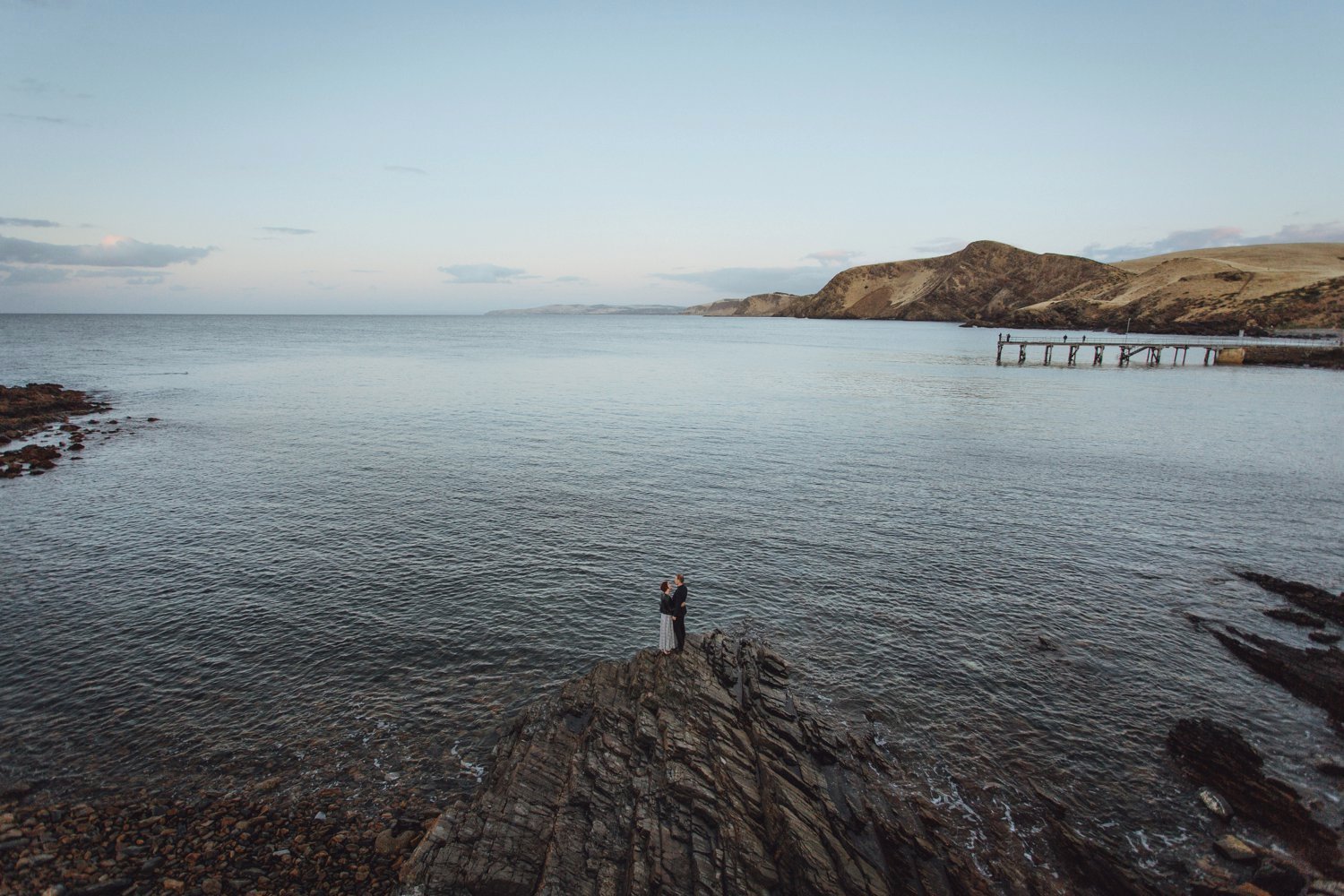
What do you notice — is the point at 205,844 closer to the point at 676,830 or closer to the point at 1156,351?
the point at 676,830

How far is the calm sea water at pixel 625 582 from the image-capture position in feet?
56.5

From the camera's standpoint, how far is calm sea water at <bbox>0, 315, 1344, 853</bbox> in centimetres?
1722

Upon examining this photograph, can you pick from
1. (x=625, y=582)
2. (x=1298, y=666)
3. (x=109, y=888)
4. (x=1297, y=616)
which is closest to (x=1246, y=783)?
(x=1298, y=666)

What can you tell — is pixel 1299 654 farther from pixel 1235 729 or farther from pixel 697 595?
pixel 697 595

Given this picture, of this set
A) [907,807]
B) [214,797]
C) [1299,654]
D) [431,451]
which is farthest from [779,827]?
[431,451]

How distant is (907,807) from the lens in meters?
14.6

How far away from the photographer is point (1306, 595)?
25094 millimetres

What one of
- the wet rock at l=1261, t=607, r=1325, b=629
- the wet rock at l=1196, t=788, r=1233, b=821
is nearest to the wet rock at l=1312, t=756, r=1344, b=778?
the wet rock at l=1196, t=788, r=1233, b=821

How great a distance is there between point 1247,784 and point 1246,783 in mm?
25

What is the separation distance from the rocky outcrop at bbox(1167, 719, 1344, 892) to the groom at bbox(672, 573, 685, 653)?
44.9 ft

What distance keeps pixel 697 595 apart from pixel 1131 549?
2141 centimetres

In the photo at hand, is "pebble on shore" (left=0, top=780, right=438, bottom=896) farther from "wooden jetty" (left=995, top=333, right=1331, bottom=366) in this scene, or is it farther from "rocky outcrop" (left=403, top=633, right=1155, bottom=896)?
"wooden jetty" (left=995, top=333, right=1331, bottom=366)

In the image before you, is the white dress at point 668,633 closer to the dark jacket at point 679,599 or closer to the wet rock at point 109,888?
the dark jacket at point 679,599

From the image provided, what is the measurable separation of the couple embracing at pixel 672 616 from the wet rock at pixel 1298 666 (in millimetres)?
18836
